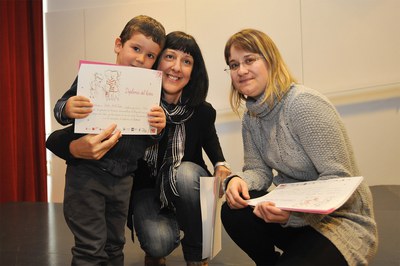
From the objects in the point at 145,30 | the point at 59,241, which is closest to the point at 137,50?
the point at 145,30

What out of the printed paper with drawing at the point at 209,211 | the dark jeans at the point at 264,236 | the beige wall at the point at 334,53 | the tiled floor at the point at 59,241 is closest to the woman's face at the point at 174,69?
the printed paper with drawing at the point at 209,211

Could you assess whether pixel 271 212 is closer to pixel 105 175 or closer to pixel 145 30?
pixel 105 175

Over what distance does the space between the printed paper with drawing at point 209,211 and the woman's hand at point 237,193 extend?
52 mm

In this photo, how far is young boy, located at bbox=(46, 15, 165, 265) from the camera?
1.20 metres

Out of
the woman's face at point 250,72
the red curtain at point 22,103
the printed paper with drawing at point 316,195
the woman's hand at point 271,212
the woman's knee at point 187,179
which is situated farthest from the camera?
the red curtain at point 22,103

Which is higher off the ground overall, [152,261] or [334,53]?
[334,53]

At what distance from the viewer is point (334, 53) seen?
309 cm

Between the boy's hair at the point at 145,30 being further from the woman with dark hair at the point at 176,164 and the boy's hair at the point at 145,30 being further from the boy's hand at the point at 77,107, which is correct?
the boy's hand at the point at 77,107

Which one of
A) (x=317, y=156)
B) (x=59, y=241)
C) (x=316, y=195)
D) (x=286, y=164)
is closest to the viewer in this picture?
(x=316, y=195)

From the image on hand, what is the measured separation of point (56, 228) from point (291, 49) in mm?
2144

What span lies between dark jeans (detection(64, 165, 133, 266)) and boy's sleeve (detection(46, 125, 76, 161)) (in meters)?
0.05

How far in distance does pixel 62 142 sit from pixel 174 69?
459mm

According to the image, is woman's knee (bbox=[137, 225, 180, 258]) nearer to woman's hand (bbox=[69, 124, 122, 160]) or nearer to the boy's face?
woman's hand (bbox=[69, 124, 122, 160])

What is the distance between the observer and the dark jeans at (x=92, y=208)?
→ 47.3 inches
